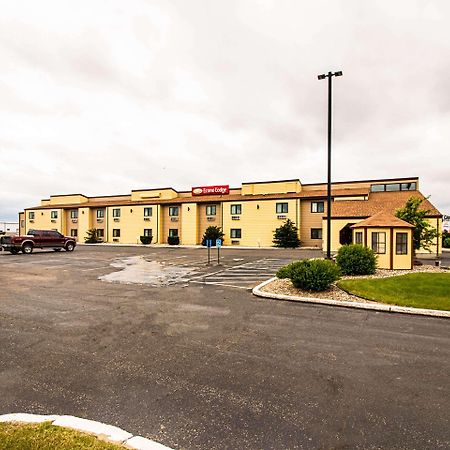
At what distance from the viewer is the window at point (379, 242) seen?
16719mm

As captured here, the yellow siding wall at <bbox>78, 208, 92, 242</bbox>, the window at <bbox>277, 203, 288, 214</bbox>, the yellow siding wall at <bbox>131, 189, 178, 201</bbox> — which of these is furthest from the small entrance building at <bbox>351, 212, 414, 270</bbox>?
the yellow siding wall at <bbox>78, 208, 92, 242</bbox>

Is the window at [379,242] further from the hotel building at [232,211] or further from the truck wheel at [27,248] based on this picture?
the truck wheel at [27,248]

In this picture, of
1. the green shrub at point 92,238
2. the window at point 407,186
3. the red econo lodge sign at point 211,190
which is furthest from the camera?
the green shrub at point 92,238

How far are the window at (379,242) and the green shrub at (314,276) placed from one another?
719 centimetres

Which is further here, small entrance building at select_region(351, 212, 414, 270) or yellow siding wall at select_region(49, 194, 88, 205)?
yellow siding wall at select_region(49, 194, 88, 205)

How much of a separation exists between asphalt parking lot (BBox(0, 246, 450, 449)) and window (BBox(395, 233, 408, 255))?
9.85 m

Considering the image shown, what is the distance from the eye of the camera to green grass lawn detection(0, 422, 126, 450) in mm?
2922

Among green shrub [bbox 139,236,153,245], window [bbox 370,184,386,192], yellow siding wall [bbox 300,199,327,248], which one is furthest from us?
green shrub [bbox 139,236,153,245]

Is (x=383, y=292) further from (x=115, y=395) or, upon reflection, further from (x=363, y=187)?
(x=363, y=187)

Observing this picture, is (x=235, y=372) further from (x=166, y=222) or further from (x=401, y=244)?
(x=166, y=222)

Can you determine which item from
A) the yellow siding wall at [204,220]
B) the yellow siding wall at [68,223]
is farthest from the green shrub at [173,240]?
the yellow siding wall at [68,223]

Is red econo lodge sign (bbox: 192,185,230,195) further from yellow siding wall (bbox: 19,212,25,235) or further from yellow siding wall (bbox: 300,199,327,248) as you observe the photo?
yellow siding wall (bbox: 19,212,25,235)

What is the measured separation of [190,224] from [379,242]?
3159 cm

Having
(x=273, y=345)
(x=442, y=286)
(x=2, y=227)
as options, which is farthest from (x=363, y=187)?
(x=2, y=227)
